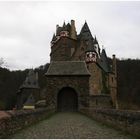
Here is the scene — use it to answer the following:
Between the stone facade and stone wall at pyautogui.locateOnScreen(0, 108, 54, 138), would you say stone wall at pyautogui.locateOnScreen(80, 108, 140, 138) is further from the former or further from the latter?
the stone facade

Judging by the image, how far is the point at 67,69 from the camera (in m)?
28.5

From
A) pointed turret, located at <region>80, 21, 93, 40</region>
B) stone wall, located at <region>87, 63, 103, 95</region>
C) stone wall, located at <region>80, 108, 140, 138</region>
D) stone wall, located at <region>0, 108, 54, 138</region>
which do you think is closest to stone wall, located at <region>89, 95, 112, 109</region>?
stone wall, located at <region>87, 63, 103, 95</region>

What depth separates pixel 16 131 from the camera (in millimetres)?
10117

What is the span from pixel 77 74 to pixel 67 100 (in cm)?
306

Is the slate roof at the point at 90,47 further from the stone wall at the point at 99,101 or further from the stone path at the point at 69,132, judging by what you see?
the stone path at the point at 69,132

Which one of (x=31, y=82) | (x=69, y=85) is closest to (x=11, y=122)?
(x=69, y=85)

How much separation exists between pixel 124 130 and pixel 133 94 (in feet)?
210

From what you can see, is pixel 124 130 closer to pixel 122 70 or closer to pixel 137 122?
pixel 137 122

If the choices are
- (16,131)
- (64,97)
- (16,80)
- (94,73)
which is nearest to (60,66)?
(64,97)

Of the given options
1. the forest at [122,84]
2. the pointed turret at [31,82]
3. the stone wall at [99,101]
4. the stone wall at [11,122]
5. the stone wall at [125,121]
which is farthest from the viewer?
the forest at [122,84]

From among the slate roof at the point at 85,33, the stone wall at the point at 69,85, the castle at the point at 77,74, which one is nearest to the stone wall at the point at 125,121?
the stone wall at the point at 69,85

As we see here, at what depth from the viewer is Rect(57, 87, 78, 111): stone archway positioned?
27.9 m

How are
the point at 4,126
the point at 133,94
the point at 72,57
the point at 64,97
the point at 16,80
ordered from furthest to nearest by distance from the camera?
the point at 16,80, the point at 133,94, the point at 72,57, the point at 64,97, the point at 4,126

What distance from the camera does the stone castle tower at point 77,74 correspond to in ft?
90.3
